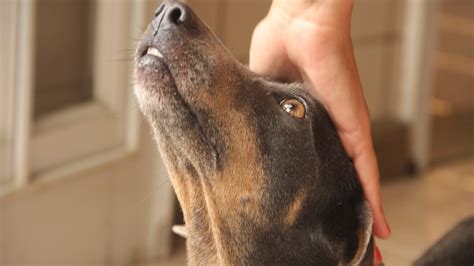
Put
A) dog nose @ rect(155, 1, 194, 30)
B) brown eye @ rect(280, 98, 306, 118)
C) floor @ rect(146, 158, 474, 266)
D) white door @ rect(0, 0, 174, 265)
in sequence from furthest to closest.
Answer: floor @ rect(146, 158, 474, 266) → white door @ rect(0, 0, 174, 265) → brown eye @ rect(280, 98, 306, 118) → dog nose @ rect(155, 1, 194, 30)

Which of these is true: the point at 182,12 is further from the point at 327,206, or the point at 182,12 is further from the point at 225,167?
the point at 327,206

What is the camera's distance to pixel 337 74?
1.92m

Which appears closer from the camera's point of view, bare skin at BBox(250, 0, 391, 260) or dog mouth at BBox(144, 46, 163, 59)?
dog mouth at BBox(144, 46, 163, 59)

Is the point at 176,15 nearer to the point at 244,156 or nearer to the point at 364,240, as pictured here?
the point at 244,156

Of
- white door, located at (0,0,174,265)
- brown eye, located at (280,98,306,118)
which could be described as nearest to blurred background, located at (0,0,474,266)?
white door, located at (0,0,174,265)

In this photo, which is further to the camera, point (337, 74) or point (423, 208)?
point (423, 208)

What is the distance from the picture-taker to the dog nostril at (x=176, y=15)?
178 cm

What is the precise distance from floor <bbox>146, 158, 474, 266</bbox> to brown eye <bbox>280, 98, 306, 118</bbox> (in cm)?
172

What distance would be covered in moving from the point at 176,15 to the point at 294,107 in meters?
0.30

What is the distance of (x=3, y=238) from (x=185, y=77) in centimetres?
143

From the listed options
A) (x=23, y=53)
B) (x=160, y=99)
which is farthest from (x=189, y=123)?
(x=23, y=53)

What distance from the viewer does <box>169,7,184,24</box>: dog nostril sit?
1778 millimetres

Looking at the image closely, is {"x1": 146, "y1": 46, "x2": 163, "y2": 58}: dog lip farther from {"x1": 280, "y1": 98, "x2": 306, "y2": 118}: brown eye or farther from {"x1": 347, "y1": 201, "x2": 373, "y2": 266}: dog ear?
{"x1": 347, "y1": 201, "x2": 373, "y2": 266}: dog ear

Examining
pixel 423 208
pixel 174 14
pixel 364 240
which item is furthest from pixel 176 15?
pixel 423 208
